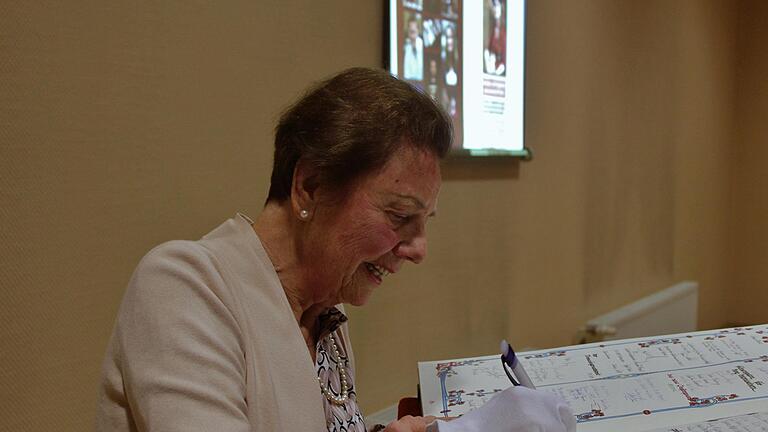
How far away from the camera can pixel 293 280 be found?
1201 millimetres

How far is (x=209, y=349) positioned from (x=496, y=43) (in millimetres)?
2302

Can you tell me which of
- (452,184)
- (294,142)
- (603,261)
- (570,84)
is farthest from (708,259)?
(294,142)

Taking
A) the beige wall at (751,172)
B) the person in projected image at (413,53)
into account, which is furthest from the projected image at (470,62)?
the beige wall at (751,172)

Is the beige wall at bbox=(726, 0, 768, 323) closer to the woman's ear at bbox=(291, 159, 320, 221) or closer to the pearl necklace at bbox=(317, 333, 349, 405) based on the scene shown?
the pearl necklace at bbox=(317, 333, 349, 405)

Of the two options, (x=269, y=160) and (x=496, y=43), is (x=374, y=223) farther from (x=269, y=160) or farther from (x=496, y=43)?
(x=496, y=43)

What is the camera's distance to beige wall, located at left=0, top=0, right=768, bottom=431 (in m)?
1.53

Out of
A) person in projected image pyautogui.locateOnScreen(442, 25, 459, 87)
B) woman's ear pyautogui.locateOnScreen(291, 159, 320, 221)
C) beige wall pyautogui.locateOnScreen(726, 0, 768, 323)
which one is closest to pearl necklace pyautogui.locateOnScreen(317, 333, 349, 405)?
woman's ear pyautogui.locateOnScreen(291, 159, 320, 221)

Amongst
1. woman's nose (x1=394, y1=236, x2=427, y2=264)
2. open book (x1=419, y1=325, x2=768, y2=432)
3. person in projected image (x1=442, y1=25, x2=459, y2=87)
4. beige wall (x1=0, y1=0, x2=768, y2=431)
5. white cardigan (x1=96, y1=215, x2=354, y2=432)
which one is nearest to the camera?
white cardigan (x1=96, y1=215, x2=354, y2=432)

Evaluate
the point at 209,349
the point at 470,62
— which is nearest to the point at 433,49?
the point at 470,62

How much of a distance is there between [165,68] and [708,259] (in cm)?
486

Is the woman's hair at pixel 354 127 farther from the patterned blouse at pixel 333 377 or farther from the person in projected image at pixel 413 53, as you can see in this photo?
the person in projected image at pixel 413 53

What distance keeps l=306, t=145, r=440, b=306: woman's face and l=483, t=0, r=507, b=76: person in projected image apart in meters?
1.84

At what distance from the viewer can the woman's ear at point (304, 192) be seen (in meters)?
1.17

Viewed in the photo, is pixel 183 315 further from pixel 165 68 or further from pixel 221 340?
pixel 165 68
